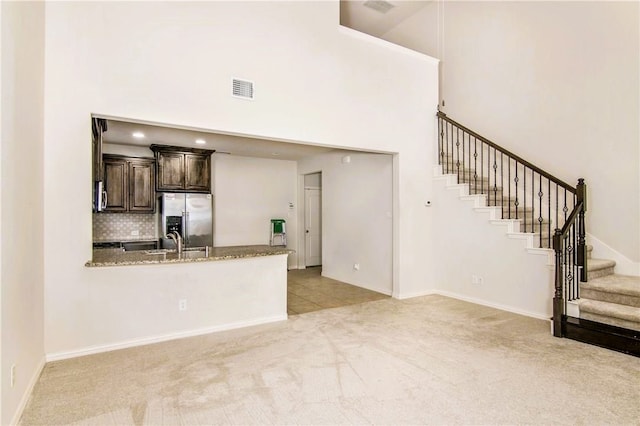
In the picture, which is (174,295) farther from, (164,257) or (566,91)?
(566,91)

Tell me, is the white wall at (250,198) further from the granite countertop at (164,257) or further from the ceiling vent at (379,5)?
the ceiling vent at (379,5)

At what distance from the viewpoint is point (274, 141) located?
5641 mm

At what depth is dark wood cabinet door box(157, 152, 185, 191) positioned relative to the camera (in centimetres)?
662

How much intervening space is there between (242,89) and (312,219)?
499 centimetres

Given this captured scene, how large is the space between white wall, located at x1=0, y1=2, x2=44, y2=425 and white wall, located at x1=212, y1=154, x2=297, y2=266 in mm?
4401

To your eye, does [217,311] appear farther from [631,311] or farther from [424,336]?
[631,311]

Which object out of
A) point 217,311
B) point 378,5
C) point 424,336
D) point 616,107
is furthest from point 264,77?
point 616,107

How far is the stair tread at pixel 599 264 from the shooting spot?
14.4ft

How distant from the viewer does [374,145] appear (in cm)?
535

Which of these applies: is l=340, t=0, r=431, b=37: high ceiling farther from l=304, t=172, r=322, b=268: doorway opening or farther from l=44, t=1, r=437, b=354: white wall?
l=304, t=172, r=322, b=268: doorway opening

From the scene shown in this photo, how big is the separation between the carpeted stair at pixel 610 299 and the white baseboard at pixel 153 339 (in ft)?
11.4

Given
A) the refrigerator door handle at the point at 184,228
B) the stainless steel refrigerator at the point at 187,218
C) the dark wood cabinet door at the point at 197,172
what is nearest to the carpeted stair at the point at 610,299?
the stainless steel refrigerator at the point at 187,218

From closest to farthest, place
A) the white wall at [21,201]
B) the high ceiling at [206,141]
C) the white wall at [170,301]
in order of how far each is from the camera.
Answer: the white wall at [21,201] → the white wall at [170,301] → the high ceiling at [206,141]

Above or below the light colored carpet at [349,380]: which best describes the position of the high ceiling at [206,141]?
above
